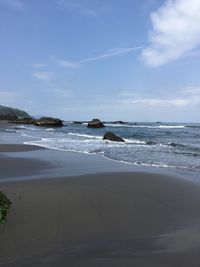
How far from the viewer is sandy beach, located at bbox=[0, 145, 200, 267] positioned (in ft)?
16.5

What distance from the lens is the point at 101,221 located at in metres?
6.62

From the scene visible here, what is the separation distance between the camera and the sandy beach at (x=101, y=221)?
504 cm

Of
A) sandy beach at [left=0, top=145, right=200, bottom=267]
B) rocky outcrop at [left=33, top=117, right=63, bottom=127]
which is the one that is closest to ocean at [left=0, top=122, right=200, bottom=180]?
sandy beach at [left=0, top=145, right=200, bottom=267]

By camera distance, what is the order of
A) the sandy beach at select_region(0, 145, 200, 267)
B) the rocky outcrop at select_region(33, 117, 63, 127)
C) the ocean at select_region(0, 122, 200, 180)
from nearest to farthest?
the sandy beach at select_region(0, 145, 200, 267)
the ocean at select_region(0, 122, 200, 180)
the rocky outcrop at select_region(33, 117, 63, 127)

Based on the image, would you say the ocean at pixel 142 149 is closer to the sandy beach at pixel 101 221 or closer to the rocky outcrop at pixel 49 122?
the sandy beach at pixel 101 221

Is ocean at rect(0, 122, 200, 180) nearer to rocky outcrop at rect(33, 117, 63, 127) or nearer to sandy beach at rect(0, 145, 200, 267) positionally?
sandy beach at rect(0, 145, 200, 267)

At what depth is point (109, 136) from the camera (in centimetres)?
3078

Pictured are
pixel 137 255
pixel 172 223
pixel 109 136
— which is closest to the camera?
pixel 137 255

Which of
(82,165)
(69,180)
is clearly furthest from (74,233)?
(82,165)

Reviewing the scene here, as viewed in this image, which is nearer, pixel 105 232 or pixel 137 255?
pixel 137 255

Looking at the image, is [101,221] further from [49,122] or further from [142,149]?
[49,122]

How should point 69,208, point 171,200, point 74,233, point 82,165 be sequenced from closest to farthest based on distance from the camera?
Result: 1. point 74,233
2. point 69,208
3. point 171,200
4. point 82,165

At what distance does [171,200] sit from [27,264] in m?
4.42

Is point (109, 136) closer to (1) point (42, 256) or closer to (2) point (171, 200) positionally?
(2) point (171, 200)
